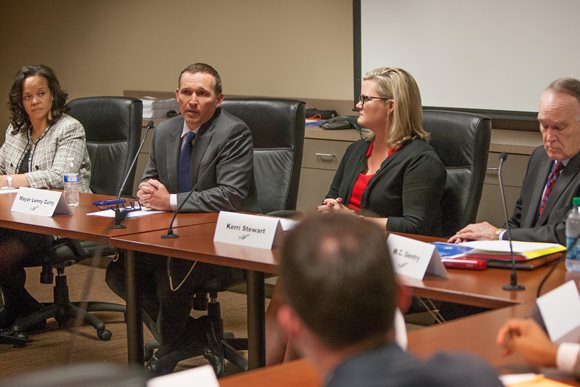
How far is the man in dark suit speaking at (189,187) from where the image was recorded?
362 centimetres

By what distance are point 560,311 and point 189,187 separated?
219 cm

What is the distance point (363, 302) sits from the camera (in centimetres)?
103

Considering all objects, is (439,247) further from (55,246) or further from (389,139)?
(55,246)

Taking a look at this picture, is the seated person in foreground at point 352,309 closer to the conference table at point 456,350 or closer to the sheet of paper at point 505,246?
the conference table at point 456,350

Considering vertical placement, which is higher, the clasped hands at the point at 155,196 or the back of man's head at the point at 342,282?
the back of man's head at the point at 342,282

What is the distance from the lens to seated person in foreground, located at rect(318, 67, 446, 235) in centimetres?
340

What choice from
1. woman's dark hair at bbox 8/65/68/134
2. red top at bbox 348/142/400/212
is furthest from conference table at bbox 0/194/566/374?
woman's dark hair at bbox 8/65/68/134

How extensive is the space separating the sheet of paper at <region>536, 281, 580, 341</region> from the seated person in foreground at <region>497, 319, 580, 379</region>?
83 millimetres

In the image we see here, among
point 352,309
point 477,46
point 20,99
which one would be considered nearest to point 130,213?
point 20,99

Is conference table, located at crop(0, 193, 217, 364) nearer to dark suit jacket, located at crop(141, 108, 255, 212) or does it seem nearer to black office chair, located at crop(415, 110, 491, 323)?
dark suit jacket, located at crop(141, 108, 255, 212)

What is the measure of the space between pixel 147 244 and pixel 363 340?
2029mm

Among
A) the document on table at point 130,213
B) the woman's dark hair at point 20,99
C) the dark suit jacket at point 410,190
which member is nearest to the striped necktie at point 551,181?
the dark suit jacket at point 410,190

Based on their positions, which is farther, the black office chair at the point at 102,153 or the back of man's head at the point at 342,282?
the black office chair at the point at 102,153

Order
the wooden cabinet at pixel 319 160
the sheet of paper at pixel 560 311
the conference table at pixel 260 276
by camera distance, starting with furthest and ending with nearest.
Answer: the wooden cabinet at pixel 319 160
the conference table at pixel 260 276
the sheet of paper at pixel 560 311
